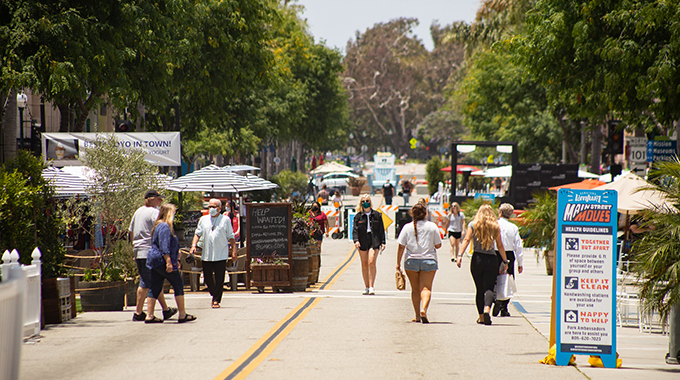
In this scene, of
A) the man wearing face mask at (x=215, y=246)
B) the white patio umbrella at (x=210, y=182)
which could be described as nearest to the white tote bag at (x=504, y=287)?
the man wearing face mask at (x=215, y=246)

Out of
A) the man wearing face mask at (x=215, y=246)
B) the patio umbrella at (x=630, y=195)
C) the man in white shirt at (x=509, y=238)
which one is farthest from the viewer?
the patio umbrella at (x=630, y=195)

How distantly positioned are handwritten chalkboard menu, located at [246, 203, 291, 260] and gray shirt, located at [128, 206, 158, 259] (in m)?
3.54

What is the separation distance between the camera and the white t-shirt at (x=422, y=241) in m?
11.4

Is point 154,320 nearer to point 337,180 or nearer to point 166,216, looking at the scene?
point 166,216

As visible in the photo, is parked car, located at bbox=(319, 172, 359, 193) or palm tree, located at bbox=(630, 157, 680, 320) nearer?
palm tree, located at bbox=(630, 157, 680, 320)

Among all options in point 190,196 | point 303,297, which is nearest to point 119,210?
point 303,297

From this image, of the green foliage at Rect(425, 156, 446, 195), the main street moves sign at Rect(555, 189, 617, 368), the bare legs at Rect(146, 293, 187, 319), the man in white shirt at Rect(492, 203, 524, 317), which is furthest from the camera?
the green foliage at Rect(425, 156, 446, 195)

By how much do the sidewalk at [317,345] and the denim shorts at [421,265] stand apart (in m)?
0.84

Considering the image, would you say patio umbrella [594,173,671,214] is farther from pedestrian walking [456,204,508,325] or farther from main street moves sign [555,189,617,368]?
main street moves sign [555,189,617,368]

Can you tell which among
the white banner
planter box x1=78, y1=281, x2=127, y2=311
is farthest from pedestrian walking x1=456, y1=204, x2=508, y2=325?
the white banner

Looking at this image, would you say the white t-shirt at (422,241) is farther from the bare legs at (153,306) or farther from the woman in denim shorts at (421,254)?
the bare legs at (153,306)

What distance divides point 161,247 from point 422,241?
3859 millimetres

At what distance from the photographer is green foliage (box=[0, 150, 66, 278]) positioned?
10625mm

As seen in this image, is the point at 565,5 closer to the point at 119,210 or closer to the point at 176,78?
the point at 119,210
